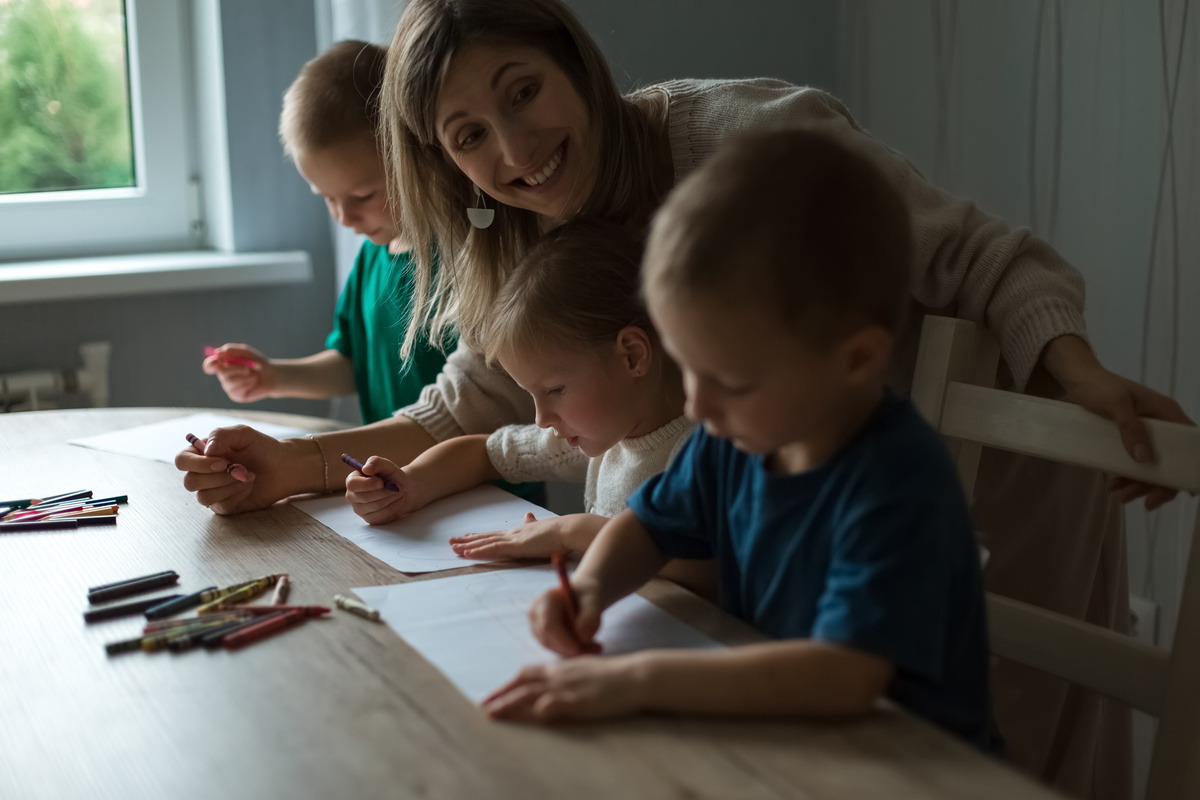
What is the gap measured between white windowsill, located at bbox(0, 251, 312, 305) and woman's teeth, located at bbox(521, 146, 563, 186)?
1.24 m

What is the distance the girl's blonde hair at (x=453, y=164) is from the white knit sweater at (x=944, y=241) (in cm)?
7

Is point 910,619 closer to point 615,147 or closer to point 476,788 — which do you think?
point 476,788

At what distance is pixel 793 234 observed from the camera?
0.60m

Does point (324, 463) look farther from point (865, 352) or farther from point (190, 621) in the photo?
point (865, 352)

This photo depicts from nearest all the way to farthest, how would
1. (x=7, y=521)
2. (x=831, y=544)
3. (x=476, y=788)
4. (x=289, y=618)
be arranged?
(x=476, y=788) < (x=831, y=544) < (x=289, y=618) < (x=7, y=521)

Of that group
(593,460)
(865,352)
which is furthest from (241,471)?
(865,352)

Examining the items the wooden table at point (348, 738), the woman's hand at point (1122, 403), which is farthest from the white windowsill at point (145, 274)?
the woman's hand at point (1122, 403)

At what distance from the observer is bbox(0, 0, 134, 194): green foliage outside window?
2.17 metres

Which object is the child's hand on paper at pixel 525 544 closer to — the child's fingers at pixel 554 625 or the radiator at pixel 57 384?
the child's fingers at pixel 554 625

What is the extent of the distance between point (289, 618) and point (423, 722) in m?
0.21

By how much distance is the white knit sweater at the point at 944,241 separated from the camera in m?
0.99

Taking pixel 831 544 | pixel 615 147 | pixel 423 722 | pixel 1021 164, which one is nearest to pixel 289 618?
pixel 423 722

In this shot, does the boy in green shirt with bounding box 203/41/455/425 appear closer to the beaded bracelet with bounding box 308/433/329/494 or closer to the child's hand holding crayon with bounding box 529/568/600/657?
the beaded bracelet with bounding box 308/433/329/494

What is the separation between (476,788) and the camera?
0.57 meters
